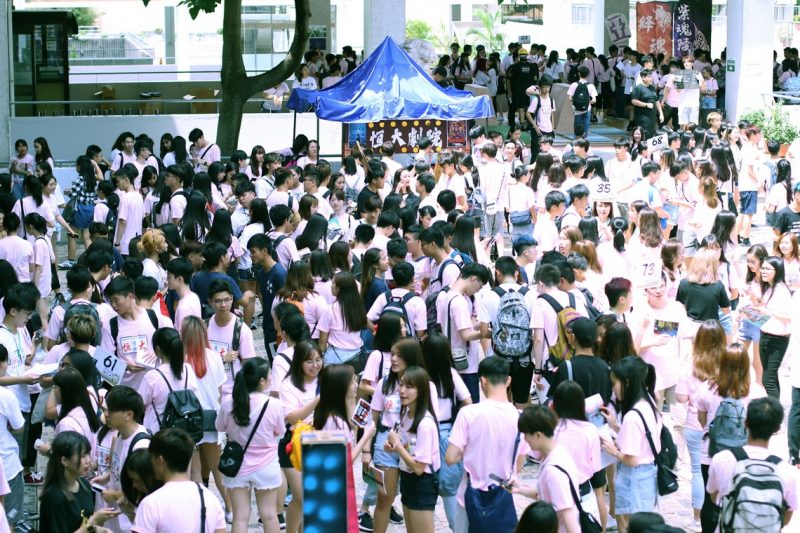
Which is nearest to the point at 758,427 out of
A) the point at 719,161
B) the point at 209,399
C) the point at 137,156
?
the point at 209,399

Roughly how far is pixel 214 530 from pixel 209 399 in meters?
2.04

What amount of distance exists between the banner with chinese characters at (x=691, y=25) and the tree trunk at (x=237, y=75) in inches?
539

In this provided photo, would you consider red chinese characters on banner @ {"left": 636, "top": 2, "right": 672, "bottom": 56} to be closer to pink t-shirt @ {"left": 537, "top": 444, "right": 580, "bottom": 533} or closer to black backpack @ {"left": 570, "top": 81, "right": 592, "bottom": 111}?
black backpack @ {"left": 570, "top": 81, "right": 592, "bottom": 111}

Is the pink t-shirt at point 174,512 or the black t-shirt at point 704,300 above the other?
the black t-shirt at point 704,300

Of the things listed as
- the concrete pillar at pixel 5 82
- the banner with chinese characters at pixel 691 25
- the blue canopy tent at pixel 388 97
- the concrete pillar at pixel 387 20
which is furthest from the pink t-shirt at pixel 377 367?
the banner with chinese characters at pixel 691 25

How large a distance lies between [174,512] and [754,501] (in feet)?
8.82

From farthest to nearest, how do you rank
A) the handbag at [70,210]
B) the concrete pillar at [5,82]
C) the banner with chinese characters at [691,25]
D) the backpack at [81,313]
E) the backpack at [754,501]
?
1. the banner with chinese characters at [691,25]
2. the concrete pillar at [5,82]
3. the handbag at [70,210]
4. the backpack at [81,313]
5. the backpack at [754,501]

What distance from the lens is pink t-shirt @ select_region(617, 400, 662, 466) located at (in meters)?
7.02

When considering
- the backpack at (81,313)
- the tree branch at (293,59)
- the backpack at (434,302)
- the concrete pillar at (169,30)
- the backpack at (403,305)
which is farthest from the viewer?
the concrete pillar at (169,30)

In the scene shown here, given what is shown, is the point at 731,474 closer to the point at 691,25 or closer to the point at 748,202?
the point at 748,202

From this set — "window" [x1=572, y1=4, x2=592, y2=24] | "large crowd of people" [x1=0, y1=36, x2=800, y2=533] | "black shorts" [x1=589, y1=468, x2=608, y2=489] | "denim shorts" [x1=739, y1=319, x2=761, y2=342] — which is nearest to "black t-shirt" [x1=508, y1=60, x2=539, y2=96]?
"large crowd of people" [x1=0, y1=36, x2=800, y2=533]

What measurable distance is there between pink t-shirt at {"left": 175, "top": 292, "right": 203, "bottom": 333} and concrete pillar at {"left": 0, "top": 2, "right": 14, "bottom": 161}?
13688 mm

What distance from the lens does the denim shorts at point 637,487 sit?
23.4 ft

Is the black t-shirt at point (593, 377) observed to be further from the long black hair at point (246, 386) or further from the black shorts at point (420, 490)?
the long black hair at point (246, 386)
